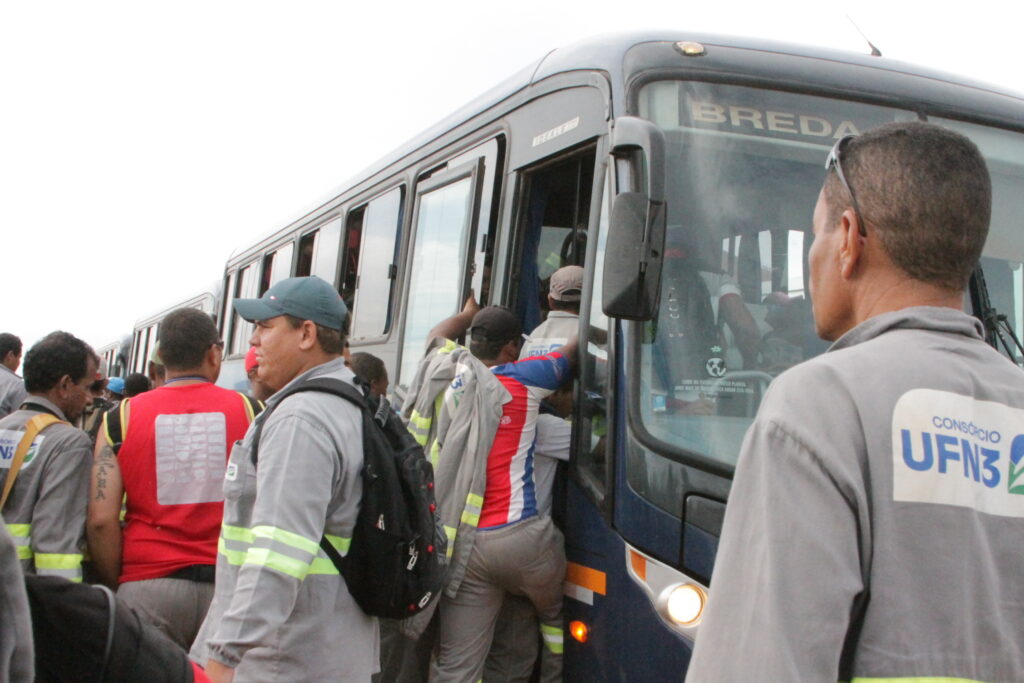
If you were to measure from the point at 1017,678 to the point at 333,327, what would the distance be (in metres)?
2.30

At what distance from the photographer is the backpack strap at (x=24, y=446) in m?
3.55

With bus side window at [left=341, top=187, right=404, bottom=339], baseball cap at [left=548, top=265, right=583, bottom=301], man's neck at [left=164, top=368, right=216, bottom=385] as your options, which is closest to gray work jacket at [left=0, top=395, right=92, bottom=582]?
man's neck at [left=164, top=368, right=216, bottom=385]

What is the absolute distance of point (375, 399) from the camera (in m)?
3.09

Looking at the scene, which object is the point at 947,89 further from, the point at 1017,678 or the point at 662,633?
the point at 1017,678

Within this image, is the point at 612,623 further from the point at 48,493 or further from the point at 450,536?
the point at 48,493

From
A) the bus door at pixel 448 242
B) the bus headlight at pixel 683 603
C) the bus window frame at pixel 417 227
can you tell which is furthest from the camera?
the bus window frame at pixel 417 227

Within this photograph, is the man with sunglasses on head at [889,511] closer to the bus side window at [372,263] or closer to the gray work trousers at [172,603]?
the gray work trousers at [172,603]

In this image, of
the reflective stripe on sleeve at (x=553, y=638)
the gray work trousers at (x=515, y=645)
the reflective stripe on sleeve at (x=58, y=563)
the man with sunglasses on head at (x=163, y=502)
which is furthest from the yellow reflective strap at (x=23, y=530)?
the reflective stripe on sleeve at (x=553, y=638)

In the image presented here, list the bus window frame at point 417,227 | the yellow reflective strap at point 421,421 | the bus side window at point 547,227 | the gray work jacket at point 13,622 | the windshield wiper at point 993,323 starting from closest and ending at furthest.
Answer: the gray work jacket at point 13,622
the windshield wiper at point 993,323
the yellow reflective strap at point 421,421
the bus side window at point 547,227
the bus window frame at point 417,227

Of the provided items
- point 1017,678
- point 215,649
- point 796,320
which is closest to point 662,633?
point 796,320

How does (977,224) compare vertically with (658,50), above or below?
below

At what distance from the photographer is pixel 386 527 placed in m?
2.81

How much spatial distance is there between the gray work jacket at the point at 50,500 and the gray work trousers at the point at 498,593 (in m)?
1.44

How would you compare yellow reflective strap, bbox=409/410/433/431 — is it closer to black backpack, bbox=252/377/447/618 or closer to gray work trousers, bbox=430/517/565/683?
gray work trousers, bbox=430/517/565/683
